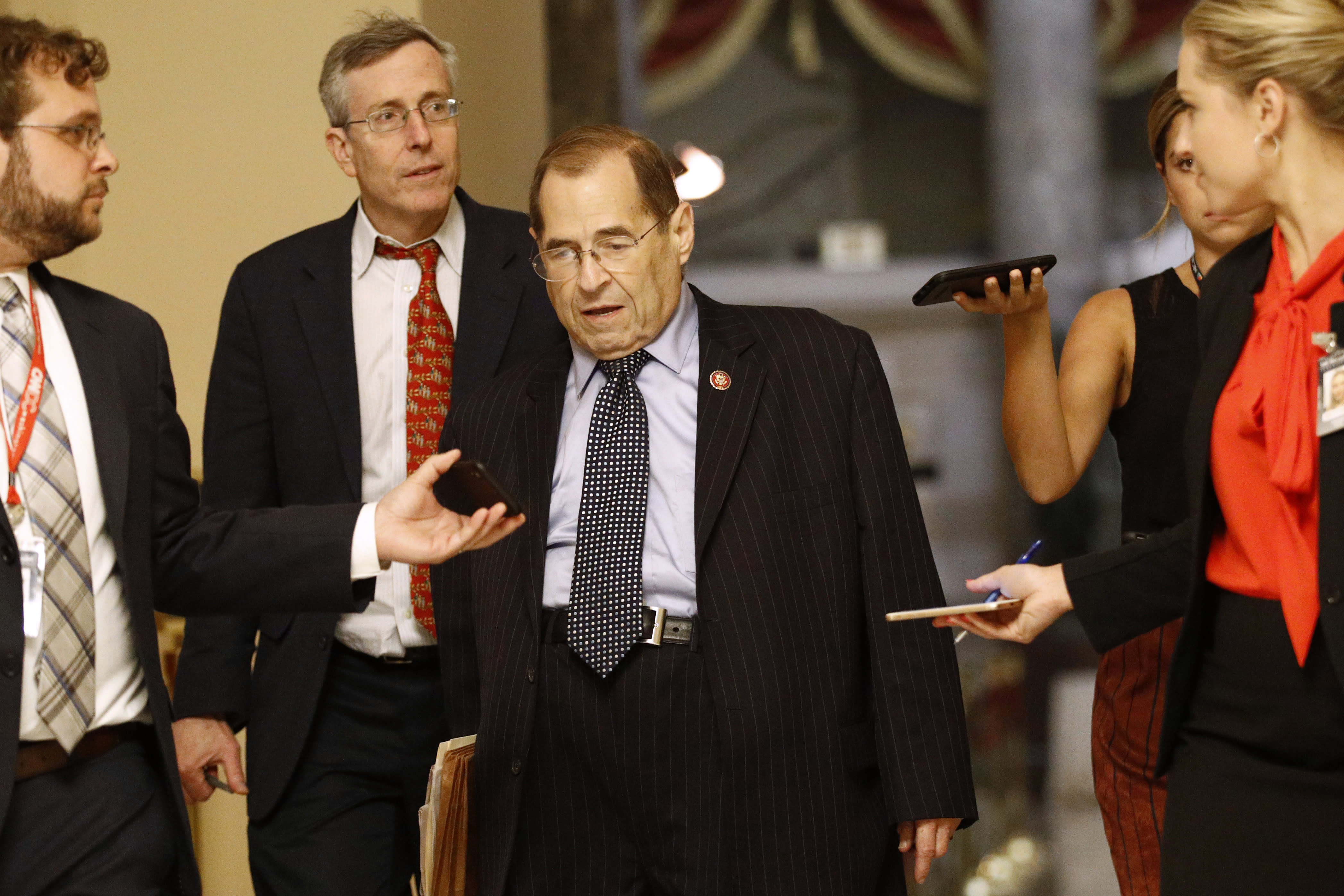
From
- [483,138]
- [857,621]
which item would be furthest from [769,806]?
[483,138]

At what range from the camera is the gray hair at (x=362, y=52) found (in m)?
3.17

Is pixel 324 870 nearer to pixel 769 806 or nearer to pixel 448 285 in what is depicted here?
pixel 769 806

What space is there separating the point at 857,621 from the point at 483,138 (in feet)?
8.44

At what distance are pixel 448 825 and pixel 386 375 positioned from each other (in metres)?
1.00

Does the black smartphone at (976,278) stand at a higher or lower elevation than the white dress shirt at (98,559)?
higher

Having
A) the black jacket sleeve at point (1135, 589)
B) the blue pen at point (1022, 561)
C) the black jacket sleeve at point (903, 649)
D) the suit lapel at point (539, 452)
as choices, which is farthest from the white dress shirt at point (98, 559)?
the black jacket sleeve at point (1135, 589)

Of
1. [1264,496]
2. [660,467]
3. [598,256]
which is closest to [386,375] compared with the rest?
[598,256]

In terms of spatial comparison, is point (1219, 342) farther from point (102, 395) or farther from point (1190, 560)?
point (102, 395)

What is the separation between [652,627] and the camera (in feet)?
8.21

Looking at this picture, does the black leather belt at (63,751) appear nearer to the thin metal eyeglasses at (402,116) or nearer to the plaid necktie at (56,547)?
the plaid necktie at (56,547)

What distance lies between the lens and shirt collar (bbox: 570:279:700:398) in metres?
2.70

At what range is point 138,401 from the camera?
2465 mm

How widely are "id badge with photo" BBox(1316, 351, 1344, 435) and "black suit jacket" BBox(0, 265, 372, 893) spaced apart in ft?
5.09

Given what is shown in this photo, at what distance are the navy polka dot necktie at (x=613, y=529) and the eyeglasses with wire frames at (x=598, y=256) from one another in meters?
0.18
